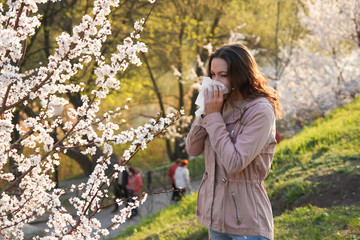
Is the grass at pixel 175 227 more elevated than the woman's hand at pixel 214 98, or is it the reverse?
the woman's hand at pixel 214 98

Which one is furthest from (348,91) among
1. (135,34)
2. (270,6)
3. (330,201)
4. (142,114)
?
(135,34)

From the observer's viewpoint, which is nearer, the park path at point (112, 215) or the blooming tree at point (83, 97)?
the blooming tree at point (83, 97)

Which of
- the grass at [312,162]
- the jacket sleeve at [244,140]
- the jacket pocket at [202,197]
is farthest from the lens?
the grass at [312,162]

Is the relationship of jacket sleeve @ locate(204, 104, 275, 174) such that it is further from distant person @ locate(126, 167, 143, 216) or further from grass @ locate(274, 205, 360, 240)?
distant person @ locate(126, 167, 143, 216)

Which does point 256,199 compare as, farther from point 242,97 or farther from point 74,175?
point 74,175

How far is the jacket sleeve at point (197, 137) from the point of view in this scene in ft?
8.30

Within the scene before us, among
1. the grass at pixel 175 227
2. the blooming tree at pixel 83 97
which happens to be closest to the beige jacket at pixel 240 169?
the blooming tree at pixel 83 97

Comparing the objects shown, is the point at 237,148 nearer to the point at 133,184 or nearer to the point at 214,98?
the point at 214,98

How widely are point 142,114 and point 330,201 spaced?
43.1ft

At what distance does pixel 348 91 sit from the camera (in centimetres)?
1414

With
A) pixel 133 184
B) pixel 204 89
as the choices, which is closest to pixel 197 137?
pixel 204 89

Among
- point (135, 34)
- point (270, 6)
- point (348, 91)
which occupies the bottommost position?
point (348, 91)

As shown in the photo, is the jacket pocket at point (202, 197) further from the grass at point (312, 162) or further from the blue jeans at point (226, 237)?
the grass at point (312, 162)

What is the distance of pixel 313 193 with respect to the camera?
5805 mm
